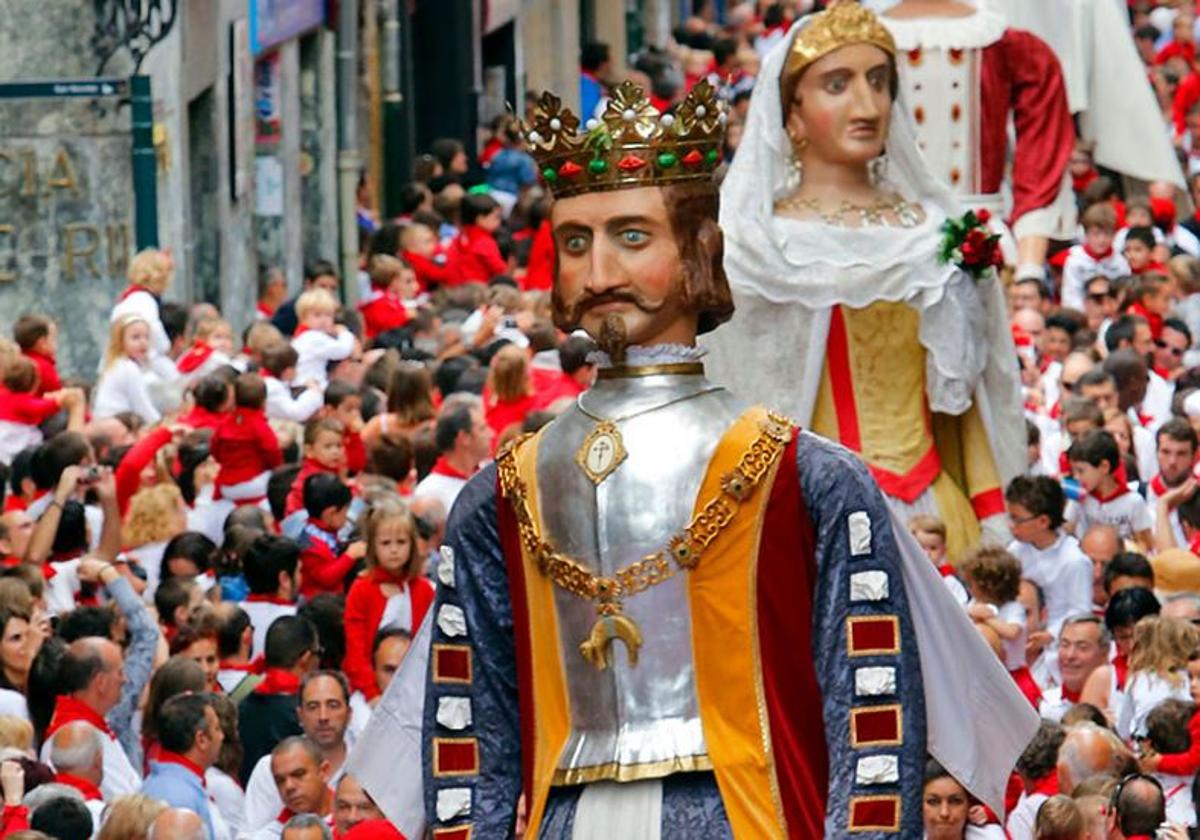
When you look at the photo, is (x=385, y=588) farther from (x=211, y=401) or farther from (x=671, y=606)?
(x=671, y=606)

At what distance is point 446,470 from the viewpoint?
18234mm

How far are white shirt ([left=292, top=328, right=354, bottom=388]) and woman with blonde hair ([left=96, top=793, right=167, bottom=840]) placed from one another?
10.8 m

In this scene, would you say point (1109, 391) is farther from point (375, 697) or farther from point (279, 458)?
point (375, 697)

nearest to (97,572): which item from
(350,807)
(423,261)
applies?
(350,807)

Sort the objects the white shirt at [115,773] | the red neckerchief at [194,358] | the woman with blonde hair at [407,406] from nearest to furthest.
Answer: the white shirt at [115,773]
the woman with blonde hair at [407,406]
the red neckerchief at [194,358]

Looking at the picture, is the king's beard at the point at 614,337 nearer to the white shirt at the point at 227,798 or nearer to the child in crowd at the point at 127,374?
the white shirt at the point at 227,798

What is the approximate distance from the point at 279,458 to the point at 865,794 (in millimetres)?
10804

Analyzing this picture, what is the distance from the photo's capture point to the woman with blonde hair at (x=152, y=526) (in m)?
17.7

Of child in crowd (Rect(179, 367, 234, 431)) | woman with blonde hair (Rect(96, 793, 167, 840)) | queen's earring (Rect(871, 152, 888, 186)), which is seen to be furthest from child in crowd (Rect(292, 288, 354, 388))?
woman with blonde hair (Rect(96, 793, 167, 840))

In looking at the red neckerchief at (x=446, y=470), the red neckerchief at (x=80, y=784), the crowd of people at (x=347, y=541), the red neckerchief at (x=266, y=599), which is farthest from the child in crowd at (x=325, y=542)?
the red neckerchief at (x=80, y=784)

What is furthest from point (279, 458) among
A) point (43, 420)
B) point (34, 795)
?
point (34, 795)

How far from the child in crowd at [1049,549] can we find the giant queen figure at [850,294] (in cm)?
46

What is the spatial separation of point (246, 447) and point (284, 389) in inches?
108

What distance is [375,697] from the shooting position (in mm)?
15828
